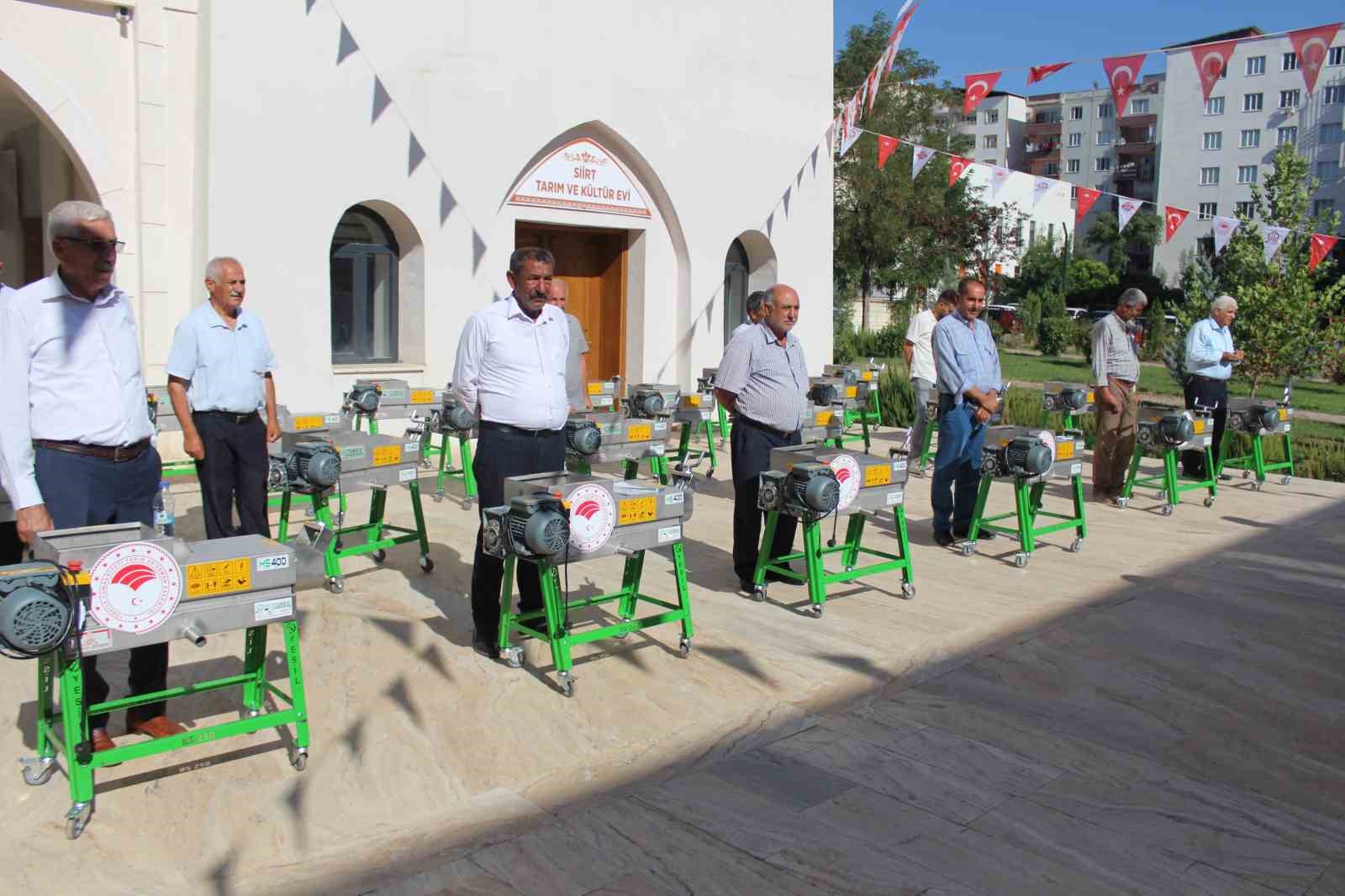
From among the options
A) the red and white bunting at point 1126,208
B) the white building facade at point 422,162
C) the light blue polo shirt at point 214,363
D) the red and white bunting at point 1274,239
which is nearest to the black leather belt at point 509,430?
the light blue polo shirt at point 214,363

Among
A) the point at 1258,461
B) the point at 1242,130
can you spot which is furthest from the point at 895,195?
the point at 1242,130

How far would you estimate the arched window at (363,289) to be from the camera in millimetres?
11117

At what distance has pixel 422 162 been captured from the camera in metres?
11.0

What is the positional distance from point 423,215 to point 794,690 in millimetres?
7682

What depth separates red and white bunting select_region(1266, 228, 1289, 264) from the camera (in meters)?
15.1

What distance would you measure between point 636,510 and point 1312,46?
Answer: 970 centimetres

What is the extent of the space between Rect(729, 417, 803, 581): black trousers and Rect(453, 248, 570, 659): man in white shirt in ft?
4.70

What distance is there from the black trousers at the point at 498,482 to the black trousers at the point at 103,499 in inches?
56.6

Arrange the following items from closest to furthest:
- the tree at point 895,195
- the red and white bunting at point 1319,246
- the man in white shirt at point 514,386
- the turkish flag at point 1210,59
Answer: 1. the man in white shirt at point 514,386
2. the turkish flag at point 1210,59
3. the red and white bunting at point 1319,246
4. the tree at point 895,195

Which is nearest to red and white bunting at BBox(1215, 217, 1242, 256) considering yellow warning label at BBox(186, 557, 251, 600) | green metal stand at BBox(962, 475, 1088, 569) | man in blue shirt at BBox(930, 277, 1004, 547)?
green metal stand at BBox(962, 475, 1088, 569)

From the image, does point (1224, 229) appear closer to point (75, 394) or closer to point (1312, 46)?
point (1312, 46)

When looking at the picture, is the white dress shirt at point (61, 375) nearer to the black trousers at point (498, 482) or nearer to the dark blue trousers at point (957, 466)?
the black trousers at point (498, 482)

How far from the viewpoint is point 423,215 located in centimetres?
1116

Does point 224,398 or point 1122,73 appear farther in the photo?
point 1122,73
